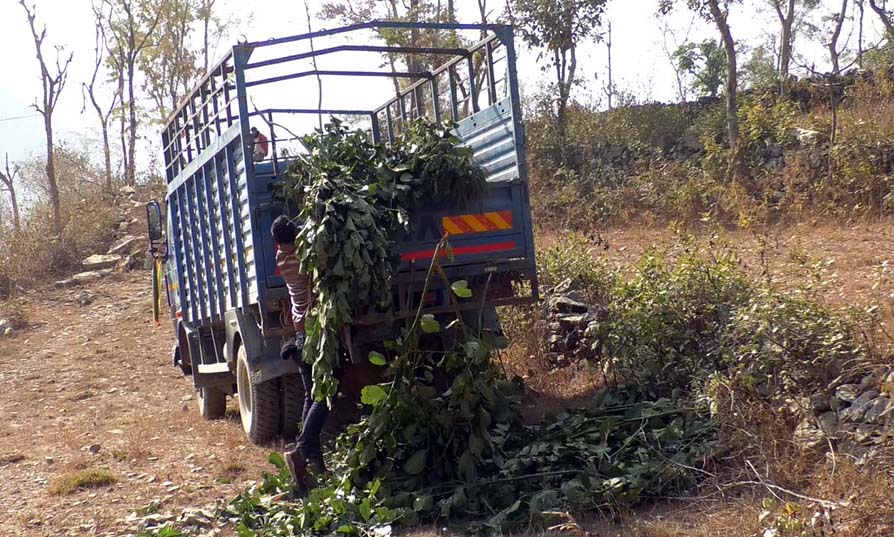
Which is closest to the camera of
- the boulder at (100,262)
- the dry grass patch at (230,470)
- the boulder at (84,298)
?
the dry grass patch at (230,470)

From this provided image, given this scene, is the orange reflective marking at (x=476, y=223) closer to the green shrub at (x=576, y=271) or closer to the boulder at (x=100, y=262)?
the green shrub at (x=576, y=271)

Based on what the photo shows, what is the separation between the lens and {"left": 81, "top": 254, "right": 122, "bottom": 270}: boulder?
20312 millimetres

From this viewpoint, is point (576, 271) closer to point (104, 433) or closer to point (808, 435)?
point (808, 435)

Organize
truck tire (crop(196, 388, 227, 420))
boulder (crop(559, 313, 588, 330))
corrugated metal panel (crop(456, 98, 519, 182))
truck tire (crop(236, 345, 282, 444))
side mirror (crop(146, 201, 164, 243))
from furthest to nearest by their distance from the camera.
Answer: side mirror (crop(146, 201, 164, 243)), truck tire (crop(196, 388, 227, 420)), boulder (crop(559, 313, 588, 330)), truck tire (crop(236, 345, 282, 444)), corrugated metal panel (crop(456, 98, 519, 182))

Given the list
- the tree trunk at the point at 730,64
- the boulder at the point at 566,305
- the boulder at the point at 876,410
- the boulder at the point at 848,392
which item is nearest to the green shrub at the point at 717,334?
the boulder at the point at 848,392

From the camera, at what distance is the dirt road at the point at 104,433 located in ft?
19.0

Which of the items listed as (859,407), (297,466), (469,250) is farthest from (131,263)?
(859,407)

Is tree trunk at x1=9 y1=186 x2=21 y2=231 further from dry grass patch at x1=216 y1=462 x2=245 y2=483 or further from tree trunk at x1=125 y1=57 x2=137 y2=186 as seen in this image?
dry grass patch at x1=216 y1=462 x2=245 y2=483

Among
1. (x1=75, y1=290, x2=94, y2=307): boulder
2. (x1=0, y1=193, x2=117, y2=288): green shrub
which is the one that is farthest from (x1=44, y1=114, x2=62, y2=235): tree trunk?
(x1=75, y1=290, x2=94, y2=307): boulder

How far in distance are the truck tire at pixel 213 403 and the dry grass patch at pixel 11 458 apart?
5.62ft

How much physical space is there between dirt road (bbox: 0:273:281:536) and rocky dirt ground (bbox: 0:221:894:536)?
0.01 m

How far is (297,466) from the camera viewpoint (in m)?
5.32

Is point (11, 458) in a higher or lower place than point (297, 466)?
lower

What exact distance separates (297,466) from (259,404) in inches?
60.5
